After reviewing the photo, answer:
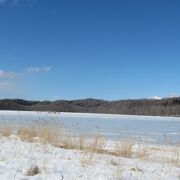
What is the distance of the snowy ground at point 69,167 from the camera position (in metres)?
5.12

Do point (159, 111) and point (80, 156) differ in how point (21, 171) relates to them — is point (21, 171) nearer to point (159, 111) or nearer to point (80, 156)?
point (80, 156)

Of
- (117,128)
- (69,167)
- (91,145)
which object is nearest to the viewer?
(69,167)

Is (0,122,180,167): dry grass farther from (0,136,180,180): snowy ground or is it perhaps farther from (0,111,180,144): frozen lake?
(0,111,180,144): frozen lake

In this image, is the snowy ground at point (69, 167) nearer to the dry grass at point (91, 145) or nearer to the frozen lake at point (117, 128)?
the dry grass at point (91, 145)

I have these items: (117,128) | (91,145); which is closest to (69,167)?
(91,145)

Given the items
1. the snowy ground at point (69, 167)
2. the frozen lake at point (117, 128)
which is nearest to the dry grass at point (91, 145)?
the snowy ground at point (69, 167)

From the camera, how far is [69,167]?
568 centimetres

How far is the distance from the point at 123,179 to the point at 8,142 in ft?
11.0

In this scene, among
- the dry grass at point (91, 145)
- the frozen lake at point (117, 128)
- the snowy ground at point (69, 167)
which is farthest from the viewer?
the frozen lake at point (117, 128)

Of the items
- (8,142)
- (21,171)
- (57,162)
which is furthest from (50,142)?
(21,171)

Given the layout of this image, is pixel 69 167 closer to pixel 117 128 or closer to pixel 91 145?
pixel 91 145

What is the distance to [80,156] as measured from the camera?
6941 millimetres

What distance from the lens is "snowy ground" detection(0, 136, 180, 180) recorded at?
5125 mm

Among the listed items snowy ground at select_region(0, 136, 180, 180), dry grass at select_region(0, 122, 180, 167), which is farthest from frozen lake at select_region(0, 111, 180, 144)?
snowy ground at select_region(0, 136, 180, 180)
